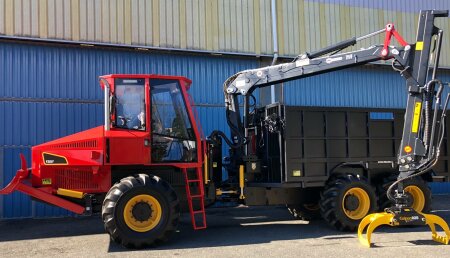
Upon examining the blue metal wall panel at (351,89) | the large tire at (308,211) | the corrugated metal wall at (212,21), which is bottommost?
the large tire at (308,211)

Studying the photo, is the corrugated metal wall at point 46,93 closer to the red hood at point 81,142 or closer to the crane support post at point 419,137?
the red hood at point 81,142

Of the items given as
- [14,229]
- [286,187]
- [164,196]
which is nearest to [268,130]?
[286,187]

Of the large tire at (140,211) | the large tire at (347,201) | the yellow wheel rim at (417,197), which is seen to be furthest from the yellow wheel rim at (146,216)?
the yellow wheel rim at (417,197)

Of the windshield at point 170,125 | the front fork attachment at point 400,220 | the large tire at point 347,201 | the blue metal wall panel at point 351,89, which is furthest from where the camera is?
the blue metal wall panel at point 351,89

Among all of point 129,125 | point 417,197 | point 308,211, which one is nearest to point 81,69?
point 129,125

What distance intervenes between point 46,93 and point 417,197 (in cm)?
969

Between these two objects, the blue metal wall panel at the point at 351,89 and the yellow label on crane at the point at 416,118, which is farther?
the blue metal wall panel at the point at 351,89

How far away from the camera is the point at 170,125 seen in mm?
8523

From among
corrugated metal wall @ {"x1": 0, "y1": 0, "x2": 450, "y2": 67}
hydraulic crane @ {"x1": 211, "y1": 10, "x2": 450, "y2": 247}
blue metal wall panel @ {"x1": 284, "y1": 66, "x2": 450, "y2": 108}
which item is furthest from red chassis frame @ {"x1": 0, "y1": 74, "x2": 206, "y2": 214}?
blue metal wall panel @ {"x1": 284, "y1": 66, "x2": 450, "y2": 108}

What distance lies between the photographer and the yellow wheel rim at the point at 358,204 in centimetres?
921

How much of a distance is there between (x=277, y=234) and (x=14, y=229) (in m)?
5.96

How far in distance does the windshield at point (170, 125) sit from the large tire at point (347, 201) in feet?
9.43

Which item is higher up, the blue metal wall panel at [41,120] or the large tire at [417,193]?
the blue metal wall panel at [41,120]

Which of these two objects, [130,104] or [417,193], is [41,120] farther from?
[417,193]
